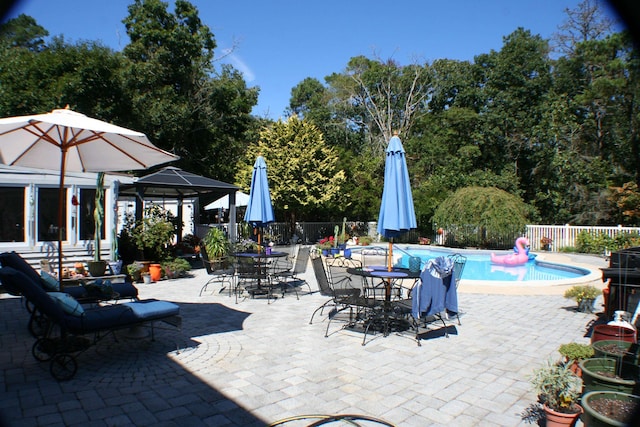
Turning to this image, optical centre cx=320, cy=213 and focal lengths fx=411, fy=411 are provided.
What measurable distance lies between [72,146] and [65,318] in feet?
8.75

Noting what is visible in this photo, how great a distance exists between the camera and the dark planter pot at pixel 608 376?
3.07 m

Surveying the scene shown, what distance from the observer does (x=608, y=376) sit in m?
3.32

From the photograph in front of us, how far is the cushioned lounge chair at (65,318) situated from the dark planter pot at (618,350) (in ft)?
14.9

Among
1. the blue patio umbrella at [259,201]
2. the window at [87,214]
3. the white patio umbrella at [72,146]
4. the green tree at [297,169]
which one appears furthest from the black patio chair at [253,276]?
the green tree at [297,169]

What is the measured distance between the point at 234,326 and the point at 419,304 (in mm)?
2764

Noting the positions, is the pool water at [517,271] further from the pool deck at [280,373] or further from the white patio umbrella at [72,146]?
the white patio umbrella at [72,146]

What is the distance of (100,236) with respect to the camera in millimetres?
10562

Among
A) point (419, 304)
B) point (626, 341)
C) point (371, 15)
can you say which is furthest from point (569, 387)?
point (371, 15)

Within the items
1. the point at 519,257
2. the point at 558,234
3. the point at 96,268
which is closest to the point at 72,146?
the point at 96,268

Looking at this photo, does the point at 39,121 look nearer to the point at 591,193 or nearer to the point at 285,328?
the point at 285,328

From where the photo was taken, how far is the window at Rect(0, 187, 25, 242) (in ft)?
32.6

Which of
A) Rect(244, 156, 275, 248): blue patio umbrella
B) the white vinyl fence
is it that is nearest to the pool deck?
Rect(244, 156, 275, 248): blue patio umbrella

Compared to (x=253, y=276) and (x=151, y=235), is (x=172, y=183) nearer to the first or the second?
(x=151, y=235)

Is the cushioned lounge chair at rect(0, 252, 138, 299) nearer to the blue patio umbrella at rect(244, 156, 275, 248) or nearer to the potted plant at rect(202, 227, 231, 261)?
the blue patio umbrella at rect(244, 156, 275, 248)
